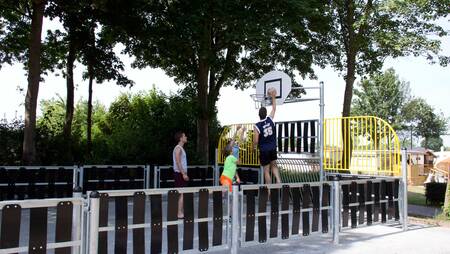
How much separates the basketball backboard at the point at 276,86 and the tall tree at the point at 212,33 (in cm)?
356

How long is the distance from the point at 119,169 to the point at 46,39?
9.57 m

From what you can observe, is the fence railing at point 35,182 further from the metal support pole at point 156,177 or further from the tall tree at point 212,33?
the tall tree at point 212,33

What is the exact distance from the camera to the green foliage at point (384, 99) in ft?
193

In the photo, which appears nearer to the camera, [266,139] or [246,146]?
[266,139]

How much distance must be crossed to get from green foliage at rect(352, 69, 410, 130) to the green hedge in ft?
135

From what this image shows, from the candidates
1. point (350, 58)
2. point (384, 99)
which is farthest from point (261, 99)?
point (384, 99)

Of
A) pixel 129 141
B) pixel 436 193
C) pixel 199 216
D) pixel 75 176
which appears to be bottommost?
pixel 436 193

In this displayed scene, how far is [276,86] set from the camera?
12984 mm

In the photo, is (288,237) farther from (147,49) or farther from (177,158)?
(147,49)

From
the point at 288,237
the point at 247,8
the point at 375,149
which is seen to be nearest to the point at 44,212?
the point at 288,237

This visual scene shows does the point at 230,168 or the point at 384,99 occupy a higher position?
the point at 384,99

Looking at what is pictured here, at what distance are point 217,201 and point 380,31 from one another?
42.5ft

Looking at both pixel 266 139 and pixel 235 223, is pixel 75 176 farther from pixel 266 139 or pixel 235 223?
pixel 235 223

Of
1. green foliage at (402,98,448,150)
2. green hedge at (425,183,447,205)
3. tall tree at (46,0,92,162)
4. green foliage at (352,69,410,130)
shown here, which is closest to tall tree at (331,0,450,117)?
green hedge at (425,183,447,205)
